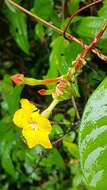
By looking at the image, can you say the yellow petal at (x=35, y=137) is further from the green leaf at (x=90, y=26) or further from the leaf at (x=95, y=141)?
the green leaf at (x=90, y=26)

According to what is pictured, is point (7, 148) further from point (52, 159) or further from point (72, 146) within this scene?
point (72, 146)

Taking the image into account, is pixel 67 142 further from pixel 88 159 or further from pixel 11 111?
pixel 88 159

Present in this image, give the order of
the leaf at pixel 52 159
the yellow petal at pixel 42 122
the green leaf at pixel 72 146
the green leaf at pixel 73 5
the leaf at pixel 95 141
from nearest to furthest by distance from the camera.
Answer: the leaf at pixel 95 141 → the yellow petal at pixel 42 122 → the green leaf at pixel 73 5 → the green leaf at pixel 72 146 → the leaf at pixel 52 159

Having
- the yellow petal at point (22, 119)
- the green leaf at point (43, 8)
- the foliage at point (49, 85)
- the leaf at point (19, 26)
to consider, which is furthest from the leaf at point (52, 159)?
the yellow petal at point (22, 119)

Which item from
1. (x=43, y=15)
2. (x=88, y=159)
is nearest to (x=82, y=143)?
(x=88, y=159)

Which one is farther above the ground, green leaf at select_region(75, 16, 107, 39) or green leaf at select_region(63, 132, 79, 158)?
green leaf at select_region(75, 16, 107, 39)

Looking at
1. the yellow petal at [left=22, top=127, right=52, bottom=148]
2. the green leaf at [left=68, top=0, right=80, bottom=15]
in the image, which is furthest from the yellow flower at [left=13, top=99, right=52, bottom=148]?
the green leaf at [left=68, top=0, right=80, bottom=15]

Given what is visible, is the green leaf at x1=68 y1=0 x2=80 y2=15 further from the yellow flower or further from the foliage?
the yellow flower
